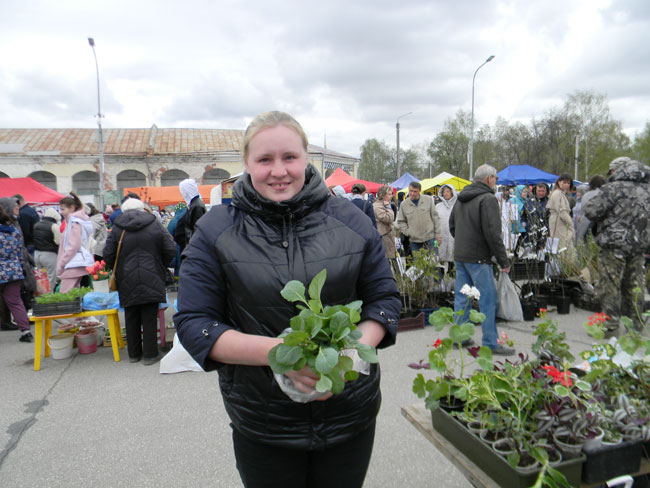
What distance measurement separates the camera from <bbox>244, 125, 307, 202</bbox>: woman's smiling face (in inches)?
53.3

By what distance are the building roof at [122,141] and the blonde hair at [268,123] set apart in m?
27.4

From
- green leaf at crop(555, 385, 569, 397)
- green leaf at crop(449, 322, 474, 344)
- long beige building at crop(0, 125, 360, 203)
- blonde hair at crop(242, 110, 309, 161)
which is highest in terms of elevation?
long beige building at crop(0, 125, 360, 203)

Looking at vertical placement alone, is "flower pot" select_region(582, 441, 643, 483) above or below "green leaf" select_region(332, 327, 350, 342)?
below

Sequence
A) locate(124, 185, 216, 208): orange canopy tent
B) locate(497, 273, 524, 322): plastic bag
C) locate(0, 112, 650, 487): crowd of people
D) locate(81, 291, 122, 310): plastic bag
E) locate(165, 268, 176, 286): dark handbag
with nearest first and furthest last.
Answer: locate(0, 112, 650, 487): crowd of people
locate(81, 291, 122, 310): plastic bag
locate(165, 268, 176, 286): dark handbag
locate(497, 273, 524, 322): plastic bag
locate(124, 185, 216, 208): orange canopy tent

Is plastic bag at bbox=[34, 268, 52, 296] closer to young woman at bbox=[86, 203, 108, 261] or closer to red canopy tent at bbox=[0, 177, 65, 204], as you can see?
young woman at bbox=[86, 203, 108, 261]

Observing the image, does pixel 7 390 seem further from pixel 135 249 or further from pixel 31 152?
pixel 31 152

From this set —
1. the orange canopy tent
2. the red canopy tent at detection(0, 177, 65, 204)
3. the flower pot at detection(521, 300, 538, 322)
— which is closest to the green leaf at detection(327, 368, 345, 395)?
the flower pot at detection(521, 300, 538, 322)

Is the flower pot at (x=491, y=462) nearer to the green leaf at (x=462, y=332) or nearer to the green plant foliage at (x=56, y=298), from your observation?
the green leaf at (x=462, y=332)

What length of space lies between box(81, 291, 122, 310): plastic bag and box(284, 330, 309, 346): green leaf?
4566mm

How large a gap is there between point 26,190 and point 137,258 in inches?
353

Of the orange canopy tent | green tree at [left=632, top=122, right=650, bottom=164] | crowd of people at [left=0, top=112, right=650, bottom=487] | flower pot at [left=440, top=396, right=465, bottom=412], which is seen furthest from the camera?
green tree at [left=632, top=122, right=650, bottom=164]

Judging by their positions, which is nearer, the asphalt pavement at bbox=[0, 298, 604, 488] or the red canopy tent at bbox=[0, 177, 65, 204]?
the asphalt pavement at bbox=[0, 298, 604, 488]

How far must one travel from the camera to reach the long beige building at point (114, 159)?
2772cm

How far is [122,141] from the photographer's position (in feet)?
98.4
